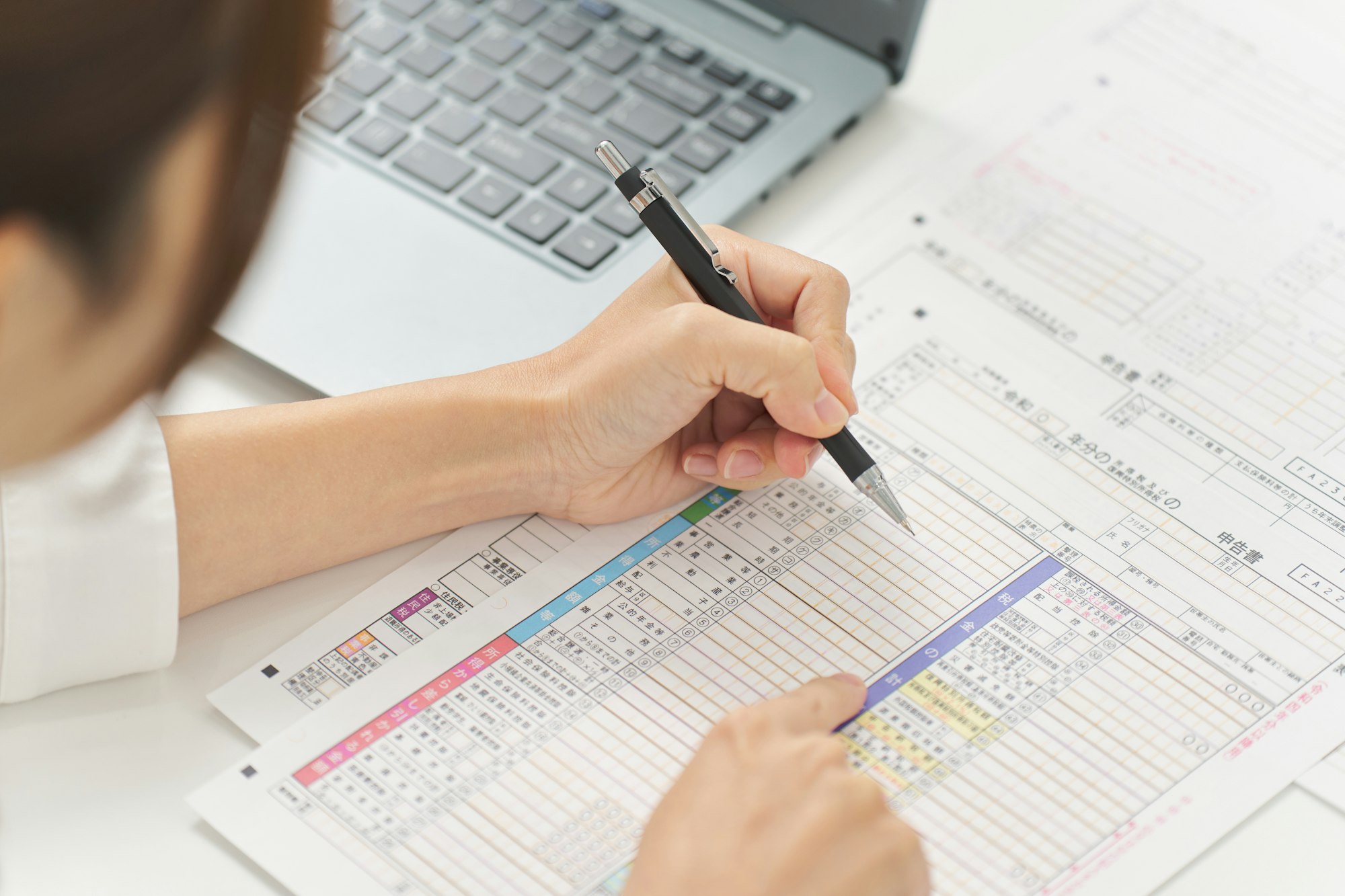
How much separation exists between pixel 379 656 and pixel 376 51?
0.54 m

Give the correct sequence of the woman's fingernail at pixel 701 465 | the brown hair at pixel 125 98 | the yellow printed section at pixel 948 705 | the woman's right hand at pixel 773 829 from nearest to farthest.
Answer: the brown hair at pixel 125 98, the woman's right hand at pixel 773 829, the yellow printed section at pixel 948 705, the woman's fingernail at pixel 701 465

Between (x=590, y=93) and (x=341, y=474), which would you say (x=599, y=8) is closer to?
(x=590, y=93)

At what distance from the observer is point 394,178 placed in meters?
0.99

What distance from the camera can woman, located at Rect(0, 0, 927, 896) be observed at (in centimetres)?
37

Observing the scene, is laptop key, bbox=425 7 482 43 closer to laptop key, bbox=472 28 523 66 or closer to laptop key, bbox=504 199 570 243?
laptop key, bbox=472 28 523 66

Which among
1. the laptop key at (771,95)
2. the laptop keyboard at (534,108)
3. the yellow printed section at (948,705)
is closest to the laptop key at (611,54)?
the laptop keyboard at (534,108)

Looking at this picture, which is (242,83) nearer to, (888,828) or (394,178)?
(888,828)

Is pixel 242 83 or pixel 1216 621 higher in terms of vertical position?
pixel 242 83

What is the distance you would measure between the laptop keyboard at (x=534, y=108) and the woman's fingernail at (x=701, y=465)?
0.20 metres

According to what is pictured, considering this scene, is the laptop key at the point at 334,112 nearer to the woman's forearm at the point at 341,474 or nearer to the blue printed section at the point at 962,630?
the woman's forearm at the point at 341,474

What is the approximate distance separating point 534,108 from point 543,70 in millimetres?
45

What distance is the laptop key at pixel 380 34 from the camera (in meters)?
1.05

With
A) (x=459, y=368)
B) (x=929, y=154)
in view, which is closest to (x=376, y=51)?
(x=459, y=368)

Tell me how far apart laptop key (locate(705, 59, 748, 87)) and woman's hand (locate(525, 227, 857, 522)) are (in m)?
0.24
